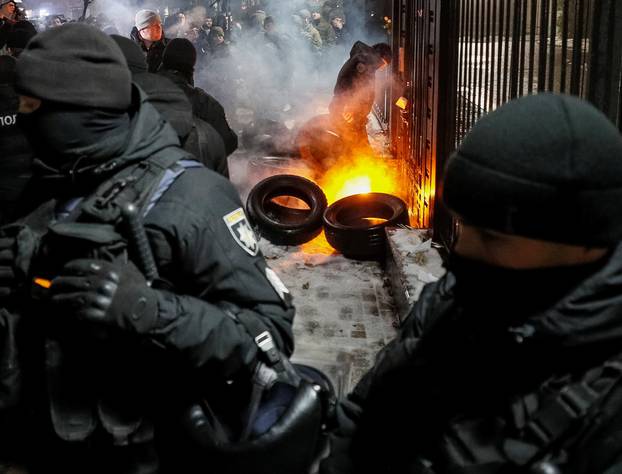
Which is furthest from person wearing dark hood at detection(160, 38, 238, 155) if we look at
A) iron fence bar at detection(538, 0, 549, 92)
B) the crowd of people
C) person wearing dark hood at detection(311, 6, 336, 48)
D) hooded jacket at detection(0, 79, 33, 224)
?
person wearing dark hood at detection(311, 6, 336, 48)

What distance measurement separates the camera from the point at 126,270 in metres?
2.03

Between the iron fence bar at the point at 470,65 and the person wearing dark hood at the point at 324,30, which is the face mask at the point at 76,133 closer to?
the iron fence bar at the point at 470,65

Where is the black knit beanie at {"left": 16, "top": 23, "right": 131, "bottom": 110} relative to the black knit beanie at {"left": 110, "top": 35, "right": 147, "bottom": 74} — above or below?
above

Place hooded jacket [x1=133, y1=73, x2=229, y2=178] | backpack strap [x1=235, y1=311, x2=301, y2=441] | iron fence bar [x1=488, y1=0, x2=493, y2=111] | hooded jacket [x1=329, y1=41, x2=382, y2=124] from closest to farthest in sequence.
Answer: backpack strap [x1=235, y1=311, x2=301, y2=441]
hooded jacket [x1=133, y1=73, x2=229, y2=178]
iron fence bar [x1=488, y1=0, x2=493, y2=111]
hooded jacket [x1=329, y1=41, x2=382, y2=124]

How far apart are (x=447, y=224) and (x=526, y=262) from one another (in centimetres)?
526

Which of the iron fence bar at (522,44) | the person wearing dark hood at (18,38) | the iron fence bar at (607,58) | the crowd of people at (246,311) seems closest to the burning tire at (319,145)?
the person wearing dark hood at (18,38)

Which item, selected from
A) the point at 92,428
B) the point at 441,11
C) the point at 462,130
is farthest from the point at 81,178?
the point at 441,11

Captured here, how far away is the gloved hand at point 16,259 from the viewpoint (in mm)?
2352

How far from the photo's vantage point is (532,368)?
1.54 meters

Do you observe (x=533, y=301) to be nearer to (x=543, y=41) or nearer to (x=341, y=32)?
(x=543, y=41)

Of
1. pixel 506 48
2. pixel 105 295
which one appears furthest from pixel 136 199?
pixel 506 48

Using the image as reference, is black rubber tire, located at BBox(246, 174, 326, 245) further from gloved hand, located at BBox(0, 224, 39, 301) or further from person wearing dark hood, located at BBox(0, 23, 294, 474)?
gloved hand, located at BBox(0, 224, 39, 301)

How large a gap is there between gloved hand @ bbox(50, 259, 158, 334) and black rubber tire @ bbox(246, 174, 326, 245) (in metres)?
6.57

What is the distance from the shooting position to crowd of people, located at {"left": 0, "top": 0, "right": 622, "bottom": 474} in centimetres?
141
